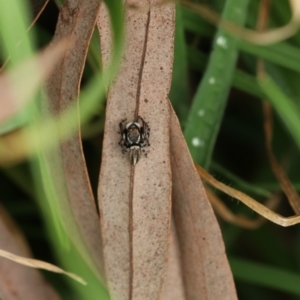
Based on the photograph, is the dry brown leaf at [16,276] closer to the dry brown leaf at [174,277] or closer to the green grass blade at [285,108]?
the dry brown leaf at [174,277]

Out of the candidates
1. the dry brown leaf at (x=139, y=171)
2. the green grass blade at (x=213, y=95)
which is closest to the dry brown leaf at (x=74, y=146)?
the dry brown leaf at (x=139, y=171)

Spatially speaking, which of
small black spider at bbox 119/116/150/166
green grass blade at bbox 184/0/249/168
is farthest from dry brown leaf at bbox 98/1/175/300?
green grass blade at bbox 184/0/249/168

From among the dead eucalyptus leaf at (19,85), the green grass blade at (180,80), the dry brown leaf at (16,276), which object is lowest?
the dry brown leaf at (16,276)

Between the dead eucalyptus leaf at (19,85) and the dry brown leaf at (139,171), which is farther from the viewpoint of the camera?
the dry brown leaf at (139,171)

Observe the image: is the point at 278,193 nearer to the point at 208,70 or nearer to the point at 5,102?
the point at 208,70

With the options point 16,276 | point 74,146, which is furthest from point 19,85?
point 16,276

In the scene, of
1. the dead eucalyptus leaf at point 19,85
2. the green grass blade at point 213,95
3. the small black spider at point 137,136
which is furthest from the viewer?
the green grass blade at point 213,95

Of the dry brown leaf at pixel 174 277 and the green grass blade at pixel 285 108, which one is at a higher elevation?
the green grass blade at pixel 285 108
